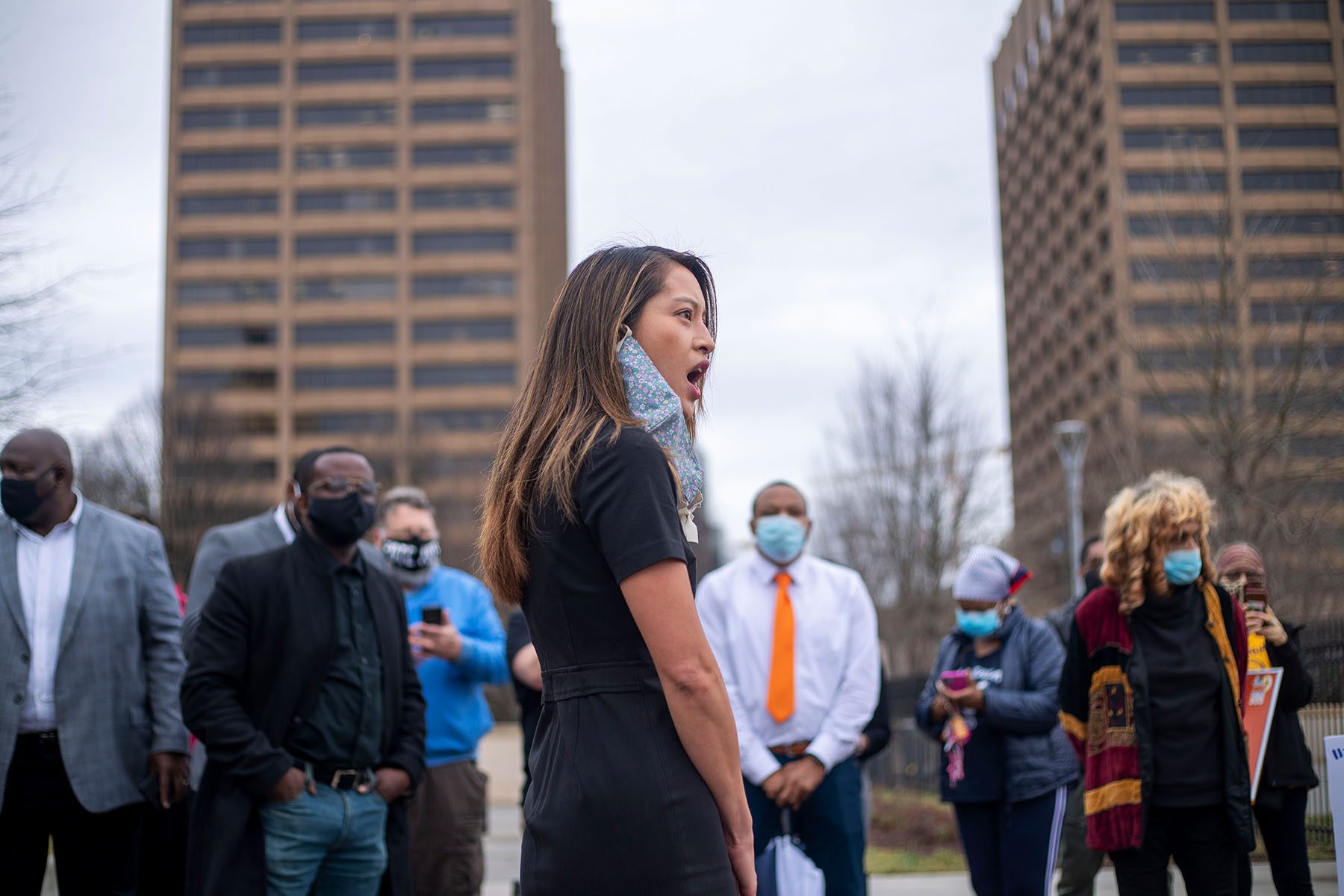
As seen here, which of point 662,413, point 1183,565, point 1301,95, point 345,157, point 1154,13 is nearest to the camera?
point 662,413

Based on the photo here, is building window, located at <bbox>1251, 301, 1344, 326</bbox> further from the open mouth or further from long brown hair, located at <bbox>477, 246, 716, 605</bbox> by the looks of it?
long brown hair, located at <bbox>477, 246, 716, 605</bbox>

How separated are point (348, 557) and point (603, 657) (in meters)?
2.86

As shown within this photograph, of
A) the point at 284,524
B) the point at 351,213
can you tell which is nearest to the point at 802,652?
the point at 284,524

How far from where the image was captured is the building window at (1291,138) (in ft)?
44.0

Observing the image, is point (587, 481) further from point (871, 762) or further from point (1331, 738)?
point (871, 762)

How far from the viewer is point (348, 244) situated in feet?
292

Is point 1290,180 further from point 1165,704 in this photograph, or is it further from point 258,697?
point 258,697

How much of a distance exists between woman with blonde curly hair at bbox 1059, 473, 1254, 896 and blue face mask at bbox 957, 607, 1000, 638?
5.08 feet

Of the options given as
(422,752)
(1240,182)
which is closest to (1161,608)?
(422,752)

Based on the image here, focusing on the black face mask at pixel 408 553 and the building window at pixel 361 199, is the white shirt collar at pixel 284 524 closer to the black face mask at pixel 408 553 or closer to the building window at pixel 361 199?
the black face mask at pixel 408 553

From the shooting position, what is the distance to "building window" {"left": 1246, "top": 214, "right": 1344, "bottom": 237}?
13.8 meters

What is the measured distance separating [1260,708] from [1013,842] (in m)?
1.40

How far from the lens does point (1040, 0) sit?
89375 millimetres

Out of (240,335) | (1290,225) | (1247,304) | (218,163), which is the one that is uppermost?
(218,163)
